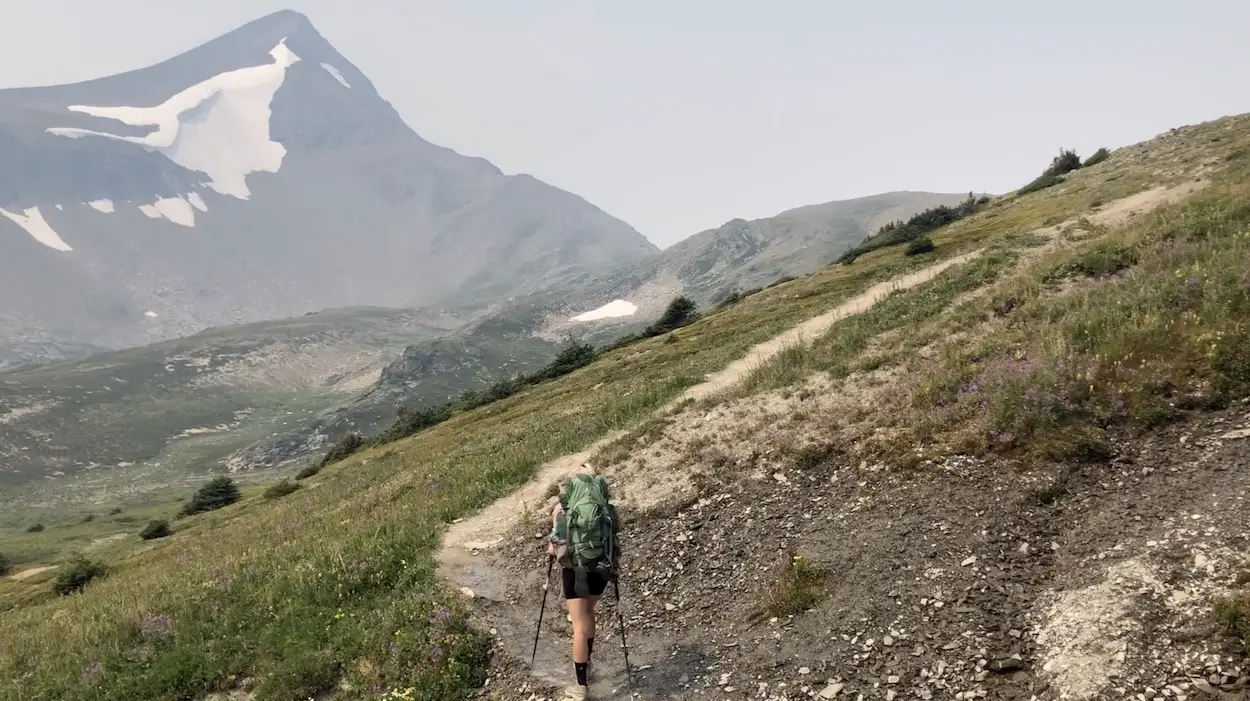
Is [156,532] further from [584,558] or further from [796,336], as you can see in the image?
[584,558]

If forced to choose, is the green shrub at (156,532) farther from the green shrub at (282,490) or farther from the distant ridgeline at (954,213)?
the distant ridgeline at (954,213)

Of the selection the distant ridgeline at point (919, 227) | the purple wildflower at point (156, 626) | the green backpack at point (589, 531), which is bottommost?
the purple wildflower at point (156, 626)

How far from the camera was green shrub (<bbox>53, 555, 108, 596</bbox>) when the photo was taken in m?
38.3

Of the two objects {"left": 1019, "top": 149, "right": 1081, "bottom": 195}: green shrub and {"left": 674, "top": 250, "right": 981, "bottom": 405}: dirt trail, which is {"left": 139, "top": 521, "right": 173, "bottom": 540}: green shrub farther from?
{"left": 1019, "top": 149, "right": 1081, "bottom": 195}: green shrub

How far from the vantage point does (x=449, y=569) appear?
654 inches

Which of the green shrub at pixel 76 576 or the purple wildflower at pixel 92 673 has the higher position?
the purple wildflower at pixel 92 673

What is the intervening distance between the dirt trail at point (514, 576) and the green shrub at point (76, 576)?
33684 millimetres

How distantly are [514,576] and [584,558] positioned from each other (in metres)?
6.56

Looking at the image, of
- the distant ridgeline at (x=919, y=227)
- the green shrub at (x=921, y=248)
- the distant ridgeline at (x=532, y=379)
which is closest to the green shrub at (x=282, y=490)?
the distant ridgeline at (x=532, y=379)

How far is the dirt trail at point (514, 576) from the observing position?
37.7ft

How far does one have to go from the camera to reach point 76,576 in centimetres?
3950

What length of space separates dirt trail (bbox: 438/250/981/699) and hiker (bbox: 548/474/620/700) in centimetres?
76

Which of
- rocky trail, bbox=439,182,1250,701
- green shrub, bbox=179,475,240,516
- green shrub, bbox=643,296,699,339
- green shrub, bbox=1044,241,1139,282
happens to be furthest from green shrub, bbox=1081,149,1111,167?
green shrub, bbox=179,475,240,516

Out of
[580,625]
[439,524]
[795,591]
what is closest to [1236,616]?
[795,591]
